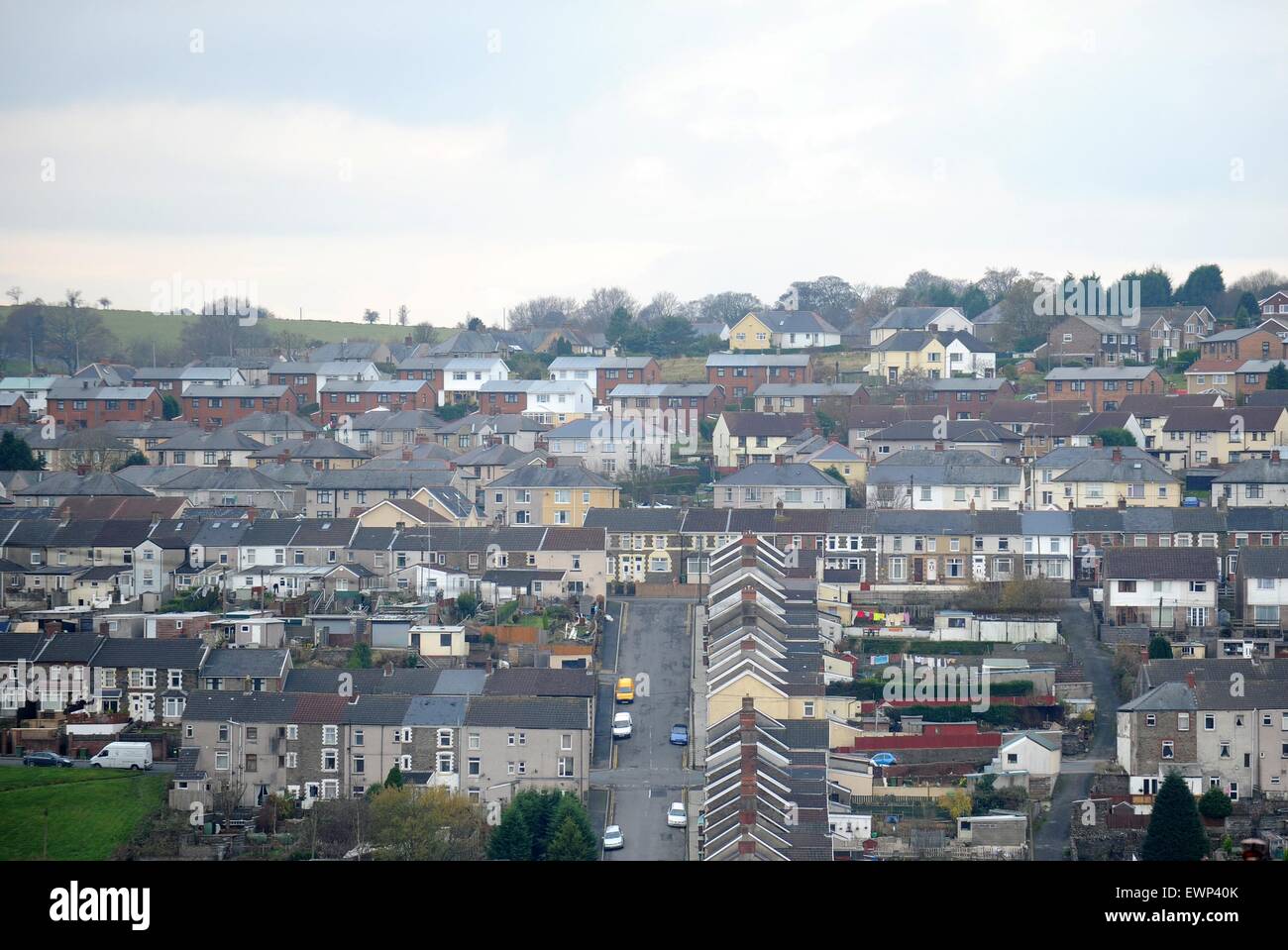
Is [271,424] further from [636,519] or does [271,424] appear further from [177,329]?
[177,329]

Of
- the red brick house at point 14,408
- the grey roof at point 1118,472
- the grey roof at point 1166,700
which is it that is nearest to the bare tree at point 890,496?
the grey roof at point 1118,472

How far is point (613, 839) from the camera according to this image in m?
13.4

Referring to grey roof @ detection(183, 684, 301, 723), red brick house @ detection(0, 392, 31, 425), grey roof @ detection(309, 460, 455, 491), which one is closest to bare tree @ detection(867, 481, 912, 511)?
grey roof @ detection(309, 460, 455, 491)

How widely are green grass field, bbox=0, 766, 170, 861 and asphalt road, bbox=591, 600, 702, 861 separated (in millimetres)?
4337

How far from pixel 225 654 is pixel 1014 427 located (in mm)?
15128

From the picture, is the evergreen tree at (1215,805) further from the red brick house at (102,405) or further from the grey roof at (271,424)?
the red brick house at (102,405)

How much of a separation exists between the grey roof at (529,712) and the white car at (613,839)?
1905mm

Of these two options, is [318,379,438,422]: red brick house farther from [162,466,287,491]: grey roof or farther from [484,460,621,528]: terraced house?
[484,460,621,528]: terraced house

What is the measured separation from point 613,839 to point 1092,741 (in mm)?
5445

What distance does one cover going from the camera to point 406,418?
2995 centimetres

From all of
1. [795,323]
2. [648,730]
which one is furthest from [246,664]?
[795,323]

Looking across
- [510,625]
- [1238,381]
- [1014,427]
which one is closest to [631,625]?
[510,625]

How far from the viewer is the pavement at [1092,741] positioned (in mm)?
13664
